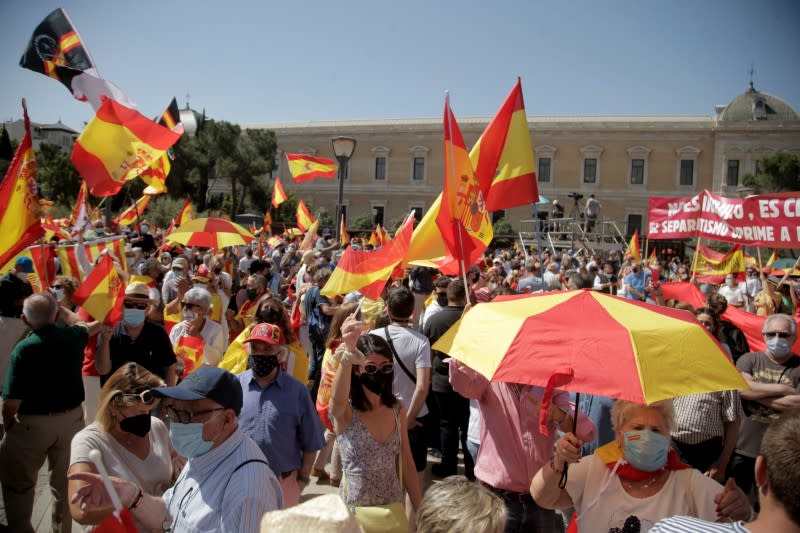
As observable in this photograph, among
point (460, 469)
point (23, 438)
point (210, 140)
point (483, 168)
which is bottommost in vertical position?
point (460, 469)

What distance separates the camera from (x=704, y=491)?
223 centimetres

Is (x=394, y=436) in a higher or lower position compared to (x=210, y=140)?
lower

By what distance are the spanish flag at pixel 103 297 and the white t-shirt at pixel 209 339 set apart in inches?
27.4

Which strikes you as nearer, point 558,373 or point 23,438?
point 558,373

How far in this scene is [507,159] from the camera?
4652mm

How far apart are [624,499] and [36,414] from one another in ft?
11.0

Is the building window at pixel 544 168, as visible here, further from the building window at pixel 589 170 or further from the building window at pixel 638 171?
the building window at pixel 638 171

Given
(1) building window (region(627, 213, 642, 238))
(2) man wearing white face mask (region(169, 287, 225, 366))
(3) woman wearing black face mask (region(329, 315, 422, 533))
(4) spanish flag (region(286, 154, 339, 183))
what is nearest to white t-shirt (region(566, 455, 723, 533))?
(3) woman wearing black face mask (region(329, 315, 422, 533))

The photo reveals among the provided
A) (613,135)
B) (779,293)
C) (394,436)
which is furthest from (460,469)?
(613,135)

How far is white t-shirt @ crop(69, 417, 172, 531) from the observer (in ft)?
8.45

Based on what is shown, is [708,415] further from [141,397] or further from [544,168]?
[544,168]

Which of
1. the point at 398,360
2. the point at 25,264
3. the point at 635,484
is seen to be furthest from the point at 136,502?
the point at 25,264

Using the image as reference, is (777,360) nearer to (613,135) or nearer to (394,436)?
(394,436)

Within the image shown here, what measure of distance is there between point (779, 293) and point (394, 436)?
761cm
